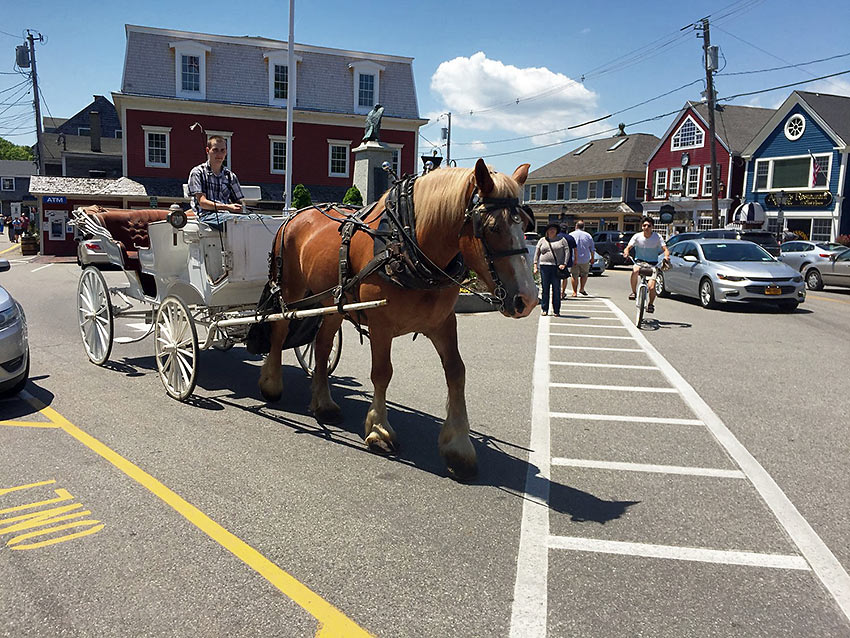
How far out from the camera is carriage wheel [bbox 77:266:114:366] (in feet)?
25.9

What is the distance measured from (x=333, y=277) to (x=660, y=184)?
46715 millimetres

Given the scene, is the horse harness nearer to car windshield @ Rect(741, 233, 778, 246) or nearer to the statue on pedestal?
the statue on pedestal

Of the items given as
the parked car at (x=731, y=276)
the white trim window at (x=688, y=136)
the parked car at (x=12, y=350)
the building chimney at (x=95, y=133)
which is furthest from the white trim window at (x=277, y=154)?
the parked car at (x=12, y=350)

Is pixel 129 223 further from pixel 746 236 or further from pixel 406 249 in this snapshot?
pixel 746 236

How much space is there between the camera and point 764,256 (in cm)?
1605

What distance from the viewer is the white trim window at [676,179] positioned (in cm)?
4612

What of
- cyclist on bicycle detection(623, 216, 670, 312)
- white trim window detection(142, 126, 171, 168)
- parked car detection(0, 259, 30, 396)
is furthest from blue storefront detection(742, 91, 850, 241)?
parked car detection(0, 259, 30, 396)

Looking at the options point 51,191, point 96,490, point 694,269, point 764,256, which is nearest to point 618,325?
point 694,269

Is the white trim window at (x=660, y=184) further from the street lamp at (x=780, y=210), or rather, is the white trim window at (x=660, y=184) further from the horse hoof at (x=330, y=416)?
the horse hoof at (x=330, y=416)

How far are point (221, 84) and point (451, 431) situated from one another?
107ft

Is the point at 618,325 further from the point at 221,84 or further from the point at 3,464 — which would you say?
the point at 221,84

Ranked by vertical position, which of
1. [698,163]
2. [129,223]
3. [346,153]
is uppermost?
[698,163]

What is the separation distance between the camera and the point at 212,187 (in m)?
7.16

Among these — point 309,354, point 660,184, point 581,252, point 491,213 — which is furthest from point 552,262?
point 660,184
